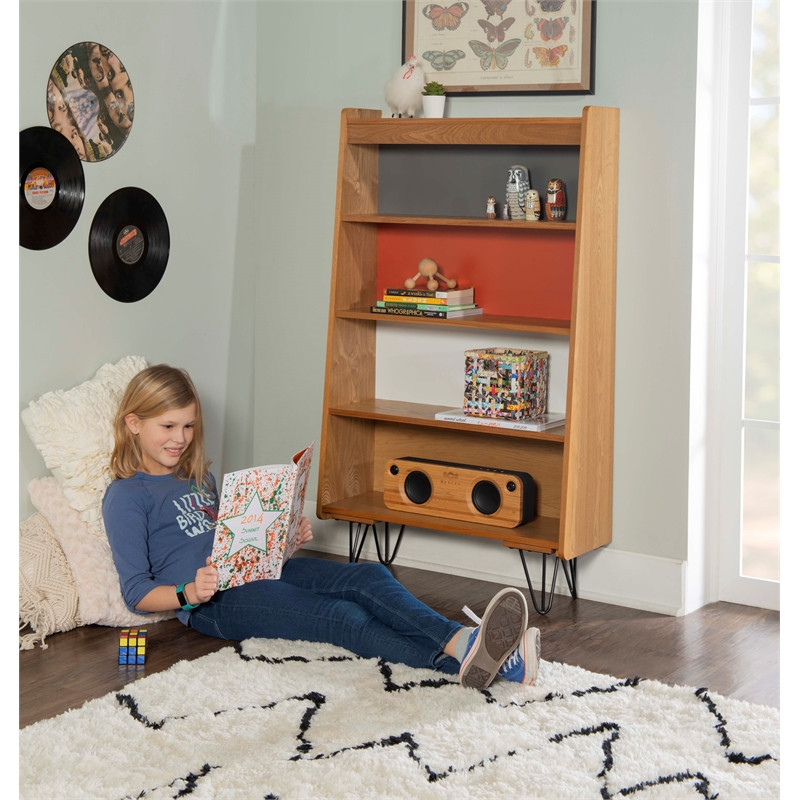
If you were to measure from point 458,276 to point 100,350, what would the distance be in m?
1.18

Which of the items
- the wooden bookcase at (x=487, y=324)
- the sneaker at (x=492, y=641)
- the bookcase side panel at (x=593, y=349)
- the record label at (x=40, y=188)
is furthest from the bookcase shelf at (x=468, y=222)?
the sneaker at (x=492, y=641)

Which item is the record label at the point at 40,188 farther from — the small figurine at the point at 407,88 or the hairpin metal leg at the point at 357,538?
the hairpin metal leg at the point at 357,538

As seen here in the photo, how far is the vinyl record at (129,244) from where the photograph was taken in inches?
125

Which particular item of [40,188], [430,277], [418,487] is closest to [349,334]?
[430,277]

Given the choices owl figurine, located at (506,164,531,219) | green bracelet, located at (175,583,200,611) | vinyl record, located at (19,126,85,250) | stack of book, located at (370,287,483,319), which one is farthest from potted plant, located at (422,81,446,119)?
green bracelet, located at (175,583,200,611)

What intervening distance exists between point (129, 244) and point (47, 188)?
0.38m

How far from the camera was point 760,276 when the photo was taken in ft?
10.2

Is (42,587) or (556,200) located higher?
(556,200)

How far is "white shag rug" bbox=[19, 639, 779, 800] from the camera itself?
76.0 inches

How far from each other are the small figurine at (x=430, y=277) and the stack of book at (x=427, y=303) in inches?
1.0

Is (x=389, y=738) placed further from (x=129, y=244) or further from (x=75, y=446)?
(x=129, y=244)

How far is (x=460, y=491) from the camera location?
10.4 feet

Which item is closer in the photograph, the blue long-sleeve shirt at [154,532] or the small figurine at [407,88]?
the blue long-sleeve shirt at [154,532]
